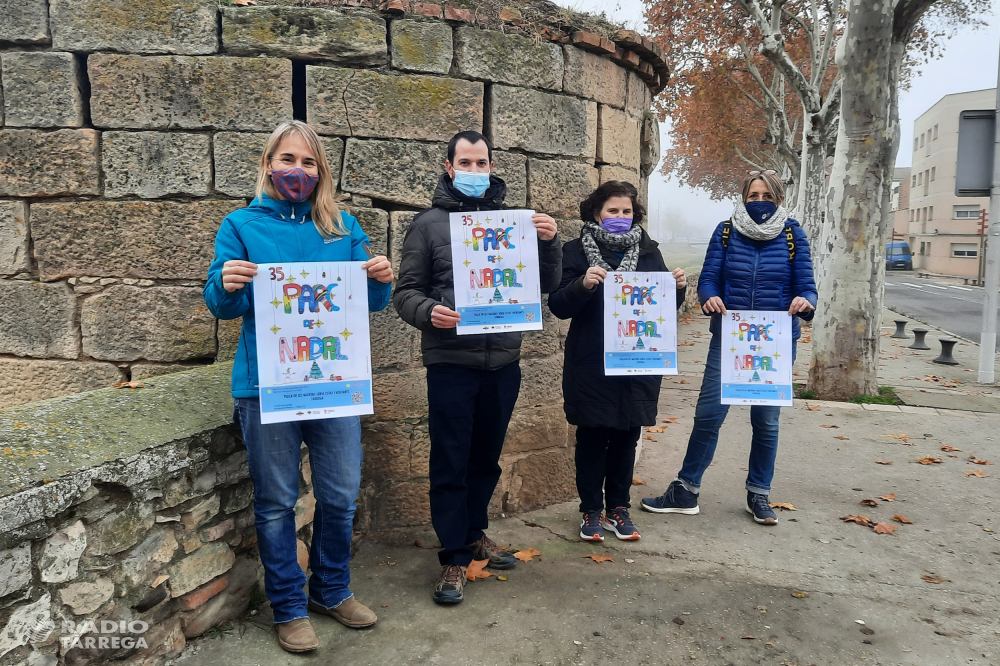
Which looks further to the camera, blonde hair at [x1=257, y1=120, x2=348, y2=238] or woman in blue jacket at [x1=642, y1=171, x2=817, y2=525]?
woman in blue jacket at [x1=642, y1=171, x2=817, y2=525]

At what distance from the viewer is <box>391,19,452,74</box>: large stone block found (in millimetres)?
3672

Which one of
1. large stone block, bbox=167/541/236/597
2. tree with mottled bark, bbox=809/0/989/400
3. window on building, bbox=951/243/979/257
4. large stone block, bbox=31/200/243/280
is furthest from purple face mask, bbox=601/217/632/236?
window on building, bbox=951/243/979/257

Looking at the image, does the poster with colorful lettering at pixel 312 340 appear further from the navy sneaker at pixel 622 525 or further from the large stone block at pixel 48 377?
the navy sneaker at pixel 622 525

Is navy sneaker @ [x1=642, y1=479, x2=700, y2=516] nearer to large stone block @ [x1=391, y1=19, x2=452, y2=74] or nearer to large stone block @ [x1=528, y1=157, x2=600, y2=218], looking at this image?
large stone block @ [x1=528, y1=157, x2=600, y2=218]

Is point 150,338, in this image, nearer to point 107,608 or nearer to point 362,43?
point 107,608

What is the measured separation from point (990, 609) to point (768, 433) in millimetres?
1318

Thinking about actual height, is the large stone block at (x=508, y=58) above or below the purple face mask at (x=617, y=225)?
above

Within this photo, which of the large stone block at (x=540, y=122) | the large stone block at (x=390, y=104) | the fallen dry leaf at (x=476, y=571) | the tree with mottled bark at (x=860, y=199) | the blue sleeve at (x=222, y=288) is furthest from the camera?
the tree with mottled bark at (x=860, y=199)

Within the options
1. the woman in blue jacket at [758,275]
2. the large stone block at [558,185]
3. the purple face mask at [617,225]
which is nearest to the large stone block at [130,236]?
the large stone block at [558,185]

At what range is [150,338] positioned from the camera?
3592 mm

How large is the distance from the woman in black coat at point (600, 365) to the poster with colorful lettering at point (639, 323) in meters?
0.07

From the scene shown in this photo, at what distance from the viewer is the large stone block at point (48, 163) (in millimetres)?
3500

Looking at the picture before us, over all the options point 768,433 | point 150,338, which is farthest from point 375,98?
point 768,433

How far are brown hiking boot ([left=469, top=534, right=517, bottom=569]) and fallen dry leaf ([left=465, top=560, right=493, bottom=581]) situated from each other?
0.15ft
